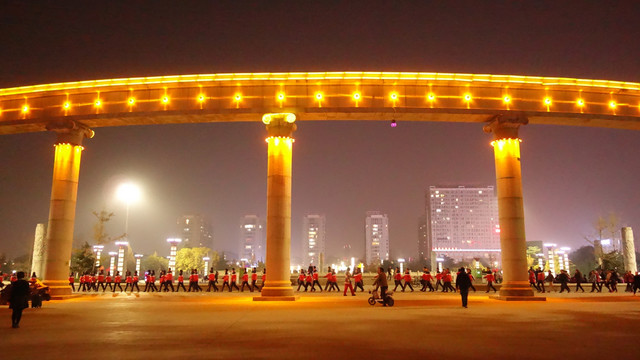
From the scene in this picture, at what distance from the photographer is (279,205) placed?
20969 mm

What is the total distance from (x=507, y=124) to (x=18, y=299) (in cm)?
1968

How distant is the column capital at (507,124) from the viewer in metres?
21.7

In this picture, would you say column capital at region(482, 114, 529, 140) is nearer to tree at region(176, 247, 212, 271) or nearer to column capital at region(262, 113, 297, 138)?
column capital at region(262, 113, 297, 138)

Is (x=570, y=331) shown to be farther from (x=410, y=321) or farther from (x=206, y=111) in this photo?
(x=206, y=111)

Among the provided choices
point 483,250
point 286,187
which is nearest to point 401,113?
point 286,187

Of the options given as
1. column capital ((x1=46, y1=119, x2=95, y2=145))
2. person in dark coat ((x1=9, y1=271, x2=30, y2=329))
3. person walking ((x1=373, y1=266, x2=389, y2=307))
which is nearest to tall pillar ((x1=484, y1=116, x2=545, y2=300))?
person walking ((x1=373, y1=266, x2=389, y2=307))

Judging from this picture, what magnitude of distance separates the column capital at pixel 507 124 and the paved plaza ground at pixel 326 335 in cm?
979

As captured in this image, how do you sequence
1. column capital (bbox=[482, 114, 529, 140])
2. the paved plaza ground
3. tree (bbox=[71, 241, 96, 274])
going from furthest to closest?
tree (bbox=[71, 241, 96, 274])
column capital (bbox=[482, 114, 529, 140])
the paved plaza ground

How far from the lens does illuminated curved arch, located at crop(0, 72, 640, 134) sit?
21828 mm

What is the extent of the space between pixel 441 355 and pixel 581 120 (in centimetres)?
1945

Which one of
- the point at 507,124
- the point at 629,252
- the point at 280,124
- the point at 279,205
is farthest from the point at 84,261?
the point at 629,252

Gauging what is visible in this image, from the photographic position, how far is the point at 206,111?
22109 mm

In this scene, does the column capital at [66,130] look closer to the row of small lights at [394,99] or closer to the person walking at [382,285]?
the row of small lights at [394,99]

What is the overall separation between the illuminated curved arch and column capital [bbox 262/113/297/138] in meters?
0.27
